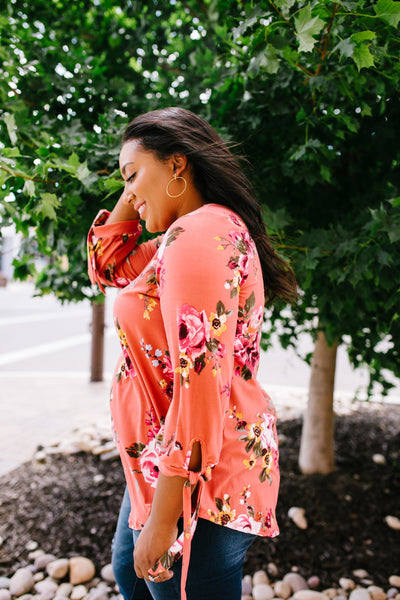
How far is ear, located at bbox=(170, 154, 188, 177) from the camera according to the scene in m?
1.17

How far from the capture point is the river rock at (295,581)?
231cm

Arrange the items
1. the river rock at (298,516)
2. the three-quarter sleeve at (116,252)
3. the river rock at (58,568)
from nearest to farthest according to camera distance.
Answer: the three-quarter sleeve at (116,252) < the river rock at (58,568) < the river rock at (298,516)

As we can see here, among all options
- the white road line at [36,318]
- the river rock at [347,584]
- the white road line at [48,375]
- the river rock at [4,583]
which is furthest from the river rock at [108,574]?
the white road line at [36,318]

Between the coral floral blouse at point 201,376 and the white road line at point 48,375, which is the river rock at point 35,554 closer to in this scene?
the coral floral blouse at point 201,376

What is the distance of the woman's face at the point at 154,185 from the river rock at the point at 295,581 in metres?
2.00

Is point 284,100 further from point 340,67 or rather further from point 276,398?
point 276,398

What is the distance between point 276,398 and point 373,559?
3151mm

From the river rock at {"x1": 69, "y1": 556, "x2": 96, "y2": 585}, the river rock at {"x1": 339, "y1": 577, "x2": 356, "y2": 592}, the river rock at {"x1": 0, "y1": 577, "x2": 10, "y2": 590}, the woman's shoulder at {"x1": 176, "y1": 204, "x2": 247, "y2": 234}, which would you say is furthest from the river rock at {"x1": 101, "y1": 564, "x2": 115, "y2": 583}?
the woman's shoulder at {"x1": 176, "y1": 204, "x2": 247, "y2": 234}

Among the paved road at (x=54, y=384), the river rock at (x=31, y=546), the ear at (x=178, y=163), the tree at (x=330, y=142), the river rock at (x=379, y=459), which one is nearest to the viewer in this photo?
the ear at (x=178, y=163)

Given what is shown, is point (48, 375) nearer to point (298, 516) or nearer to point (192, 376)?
point (298, 516)

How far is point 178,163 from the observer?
46.1 inches

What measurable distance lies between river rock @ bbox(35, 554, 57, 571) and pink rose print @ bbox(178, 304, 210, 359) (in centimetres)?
216

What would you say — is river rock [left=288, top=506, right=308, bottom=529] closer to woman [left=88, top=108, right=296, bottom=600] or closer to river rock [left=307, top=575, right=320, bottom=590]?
river rock [left=307, top=575, right=320, bottom=590]

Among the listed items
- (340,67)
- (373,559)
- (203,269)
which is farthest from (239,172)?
(373,559)
